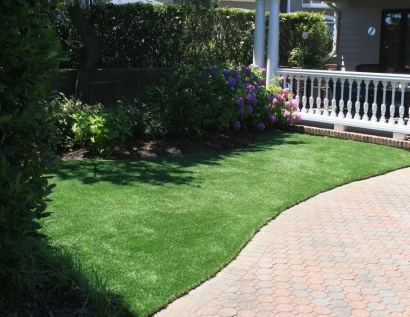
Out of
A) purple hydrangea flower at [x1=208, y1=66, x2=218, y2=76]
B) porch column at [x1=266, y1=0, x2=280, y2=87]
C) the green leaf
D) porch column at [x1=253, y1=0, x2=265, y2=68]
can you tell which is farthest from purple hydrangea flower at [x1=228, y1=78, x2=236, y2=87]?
the green leaf

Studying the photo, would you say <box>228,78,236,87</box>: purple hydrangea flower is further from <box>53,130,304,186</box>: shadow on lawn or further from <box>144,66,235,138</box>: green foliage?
<box>53,130,304,186</box>: shadow on lawn

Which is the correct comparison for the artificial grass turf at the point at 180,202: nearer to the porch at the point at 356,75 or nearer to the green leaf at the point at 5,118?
the porch at the point at 356,75

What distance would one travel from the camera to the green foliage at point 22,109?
3.49 metres

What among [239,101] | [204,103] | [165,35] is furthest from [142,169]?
[165,35]

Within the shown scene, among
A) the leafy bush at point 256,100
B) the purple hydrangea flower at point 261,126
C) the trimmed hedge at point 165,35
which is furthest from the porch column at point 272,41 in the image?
the purple hydrangea flower at point 261,126

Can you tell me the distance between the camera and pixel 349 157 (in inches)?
389

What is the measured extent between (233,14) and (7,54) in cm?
1181

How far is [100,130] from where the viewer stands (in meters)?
9.27

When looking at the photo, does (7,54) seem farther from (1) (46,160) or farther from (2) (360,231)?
(2) (360,231)

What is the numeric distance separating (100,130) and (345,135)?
5160 millimetres

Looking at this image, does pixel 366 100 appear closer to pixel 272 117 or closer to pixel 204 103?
pixel 272 117

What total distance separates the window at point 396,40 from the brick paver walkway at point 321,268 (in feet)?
27.2

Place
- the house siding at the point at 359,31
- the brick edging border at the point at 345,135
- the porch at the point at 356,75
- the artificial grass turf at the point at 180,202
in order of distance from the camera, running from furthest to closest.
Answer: the house siding at the point at 359,31, the porch at the point at 356,75, the brick edging border at the point at 345,135, the artificial grass turf at the point at 180,202

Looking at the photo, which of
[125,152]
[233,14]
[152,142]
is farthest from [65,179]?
[233,14]
